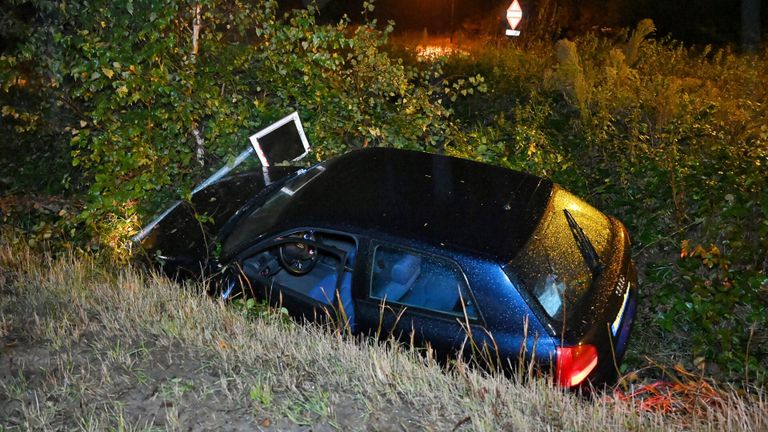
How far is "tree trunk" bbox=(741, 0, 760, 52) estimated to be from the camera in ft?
47.6

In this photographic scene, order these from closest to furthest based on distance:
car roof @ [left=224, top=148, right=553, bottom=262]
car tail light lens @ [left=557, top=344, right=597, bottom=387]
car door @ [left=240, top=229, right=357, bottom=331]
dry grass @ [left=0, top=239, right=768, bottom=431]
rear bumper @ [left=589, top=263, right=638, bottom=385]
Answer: dry grass @ [left=0, top=239, right=768, bottom=431], car tail light lens @ [left=557, top=344, right=597, bottom=387], rear bumper @ [left=589, top=263, right=638, bottom=385], car roof @ [left=224, top=148, right=553, bottom=262], car door @ [left=240, top=229, right=357, bottom=331]

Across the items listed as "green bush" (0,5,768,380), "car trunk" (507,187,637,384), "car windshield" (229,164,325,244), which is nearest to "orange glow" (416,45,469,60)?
"green bush" (0,5,768,380)

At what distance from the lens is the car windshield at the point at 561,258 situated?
423 centimetres

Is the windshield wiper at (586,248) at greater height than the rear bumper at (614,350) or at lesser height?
greater

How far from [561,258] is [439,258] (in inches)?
30.3

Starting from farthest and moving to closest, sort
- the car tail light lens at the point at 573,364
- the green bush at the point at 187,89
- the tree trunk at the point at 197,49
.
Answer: the tree trunk at the point at 197,49
the green bush at the point at 187,89
the car tail light lens at the point at 573,364

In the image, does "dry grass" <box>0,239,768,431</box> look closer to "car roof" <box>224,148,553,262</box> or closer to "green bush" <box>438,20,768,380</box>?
"car roof" <box>224,148,553,262</box>

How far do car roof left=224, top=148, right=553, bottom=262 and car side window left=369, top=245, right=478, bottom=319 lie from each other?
0.13m

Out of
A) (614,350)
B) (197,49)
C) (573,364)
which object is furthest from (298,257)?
(197,49)

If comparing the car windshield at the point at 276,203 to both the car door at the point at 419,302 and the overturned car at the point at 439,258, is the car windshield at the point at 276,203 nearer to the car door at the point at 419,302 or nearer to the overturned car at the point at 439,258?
the overturned car at the point at 439,258

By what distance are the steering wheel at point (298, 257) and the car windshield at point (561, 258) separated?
1405mm

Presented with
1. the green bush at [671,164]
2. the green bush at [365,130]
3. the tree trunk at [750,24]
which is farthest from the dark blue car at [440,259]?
the tree trunk at [750,24]

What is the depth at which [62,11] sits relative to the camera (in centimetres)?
706

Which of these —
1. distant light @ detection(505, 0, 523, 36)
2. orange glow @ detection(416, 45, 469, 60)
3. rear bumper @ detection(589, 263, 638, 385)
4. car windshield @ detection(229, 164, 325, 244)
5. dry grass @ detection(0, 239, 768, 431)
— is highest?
distant light @ detection(505, 0, 523, 36)
